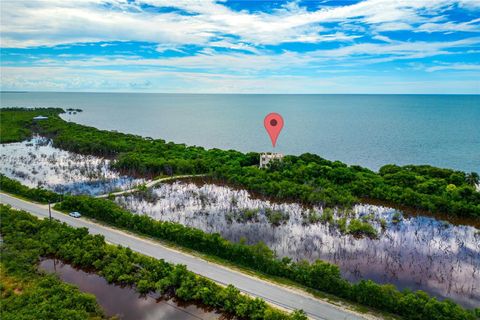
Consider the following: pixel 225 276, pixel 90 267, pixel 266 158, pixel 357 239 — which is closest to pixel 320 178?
pixel 266 158

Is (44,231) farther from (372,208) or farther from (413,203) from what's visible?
(413,203)

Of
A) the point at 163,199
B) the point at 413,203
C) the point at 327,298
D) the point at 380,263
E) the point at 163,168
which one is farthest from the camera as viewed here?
the point at 163,168

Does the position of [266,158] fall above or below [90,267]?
above

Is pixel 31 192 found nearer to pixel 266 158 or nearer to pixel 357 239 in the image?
pixel 266 158

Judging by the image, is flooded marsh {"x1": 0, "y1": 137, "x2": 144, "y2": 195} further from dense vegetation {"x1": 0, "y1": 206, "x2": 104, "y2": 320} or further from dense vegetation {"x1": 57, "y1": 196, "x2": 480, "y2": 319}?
dense vegetation {"x1": 0, "y1": 206, "x2": 104, "y2": 320}

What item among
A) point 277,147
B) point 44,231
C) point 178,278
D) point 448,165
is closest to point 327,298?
point 178,278
